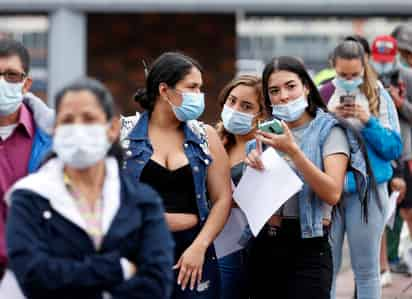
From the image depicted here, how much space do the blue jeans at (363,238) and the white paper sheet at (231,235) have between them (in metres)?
0.81

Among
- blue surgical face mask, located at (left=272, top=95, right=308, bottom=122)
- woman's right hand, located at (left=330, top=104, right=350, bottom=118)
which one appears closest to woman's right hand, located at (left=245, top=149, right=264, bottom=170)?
blue surgical face mask, located at (left=272, top=95, right=308, bottom=122)

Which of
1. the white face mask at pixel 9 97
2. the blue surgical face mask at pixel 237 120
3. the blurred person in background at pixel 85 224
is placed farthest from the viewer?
the blue surgical face mask at pixel 237 120

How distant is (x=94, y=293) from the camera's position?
3.46m

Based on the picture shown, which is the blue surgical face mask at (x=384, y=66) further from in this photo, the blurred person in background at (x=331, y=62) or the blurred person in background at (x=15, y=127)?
the blurred person in background at (x=15, y=127)

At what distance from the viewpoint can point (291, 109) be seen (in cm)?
513

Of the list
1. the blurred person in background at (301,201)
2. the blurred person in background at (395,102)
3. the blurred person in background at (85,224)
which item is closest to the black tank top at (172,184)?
the blurred person in background at (301,201)

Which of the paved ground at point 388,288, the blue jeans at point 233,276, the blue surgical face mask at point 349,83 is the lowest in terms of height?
the paved ground at point 388,288

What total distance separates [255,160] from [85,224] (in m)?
1.75

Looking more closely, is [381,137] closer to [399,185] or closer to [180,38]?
[399,185]

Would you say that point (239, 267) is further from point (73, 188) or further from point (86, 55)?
point (86, 55)

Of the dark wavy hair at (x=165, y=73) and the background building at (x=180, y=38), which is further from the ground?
the background building at (x=180, y=38)

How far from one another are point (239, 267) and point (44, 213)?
2402mm

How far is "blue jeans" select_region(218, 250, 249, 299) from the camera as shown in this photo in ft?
18.4

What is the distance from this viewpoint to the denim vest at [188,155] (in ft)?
16.0
